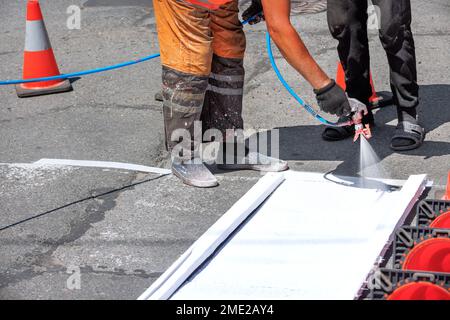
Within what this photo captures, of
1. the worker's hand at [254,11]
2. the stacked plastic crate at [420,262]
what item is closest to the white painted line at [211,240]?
the stacked plastic crate at [420,262]

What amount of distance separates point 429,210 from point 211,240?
3.54 feet

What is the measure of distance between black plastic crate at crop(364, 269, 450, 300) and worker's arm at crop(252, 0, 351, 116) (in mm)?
1107

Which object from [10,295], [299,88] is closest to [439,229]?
[10,295]

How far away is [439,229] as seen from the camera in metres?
4.14

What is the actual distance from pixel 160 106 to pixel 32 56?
1.22m

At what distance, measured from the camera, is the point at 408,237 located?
4172 millimetres

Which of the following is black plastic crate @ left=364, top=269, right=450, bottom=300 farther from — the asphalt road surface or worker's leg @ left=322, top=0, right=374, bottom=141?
worker's leg @ left=322, top=0, right=374, bottom=141

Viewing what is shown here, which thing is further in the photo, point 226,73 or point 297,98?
point 297,98

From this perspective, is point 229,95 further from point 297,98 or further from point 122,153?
point 122,153

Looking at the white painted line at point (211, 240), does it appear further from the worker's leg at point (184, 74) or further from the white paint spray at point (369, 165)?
the white paint spray at point (369, 165)

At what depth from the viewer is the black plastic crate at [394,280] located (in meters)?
3.73

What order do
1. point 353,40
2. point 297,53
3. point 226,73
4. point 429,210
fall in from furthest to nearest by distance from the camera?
point 353,40, point 226,73, point 297,53, point 429,210

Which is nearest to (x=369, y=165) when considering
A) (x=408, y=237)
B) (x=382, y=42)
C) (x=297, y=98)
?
(x=297, y=98)

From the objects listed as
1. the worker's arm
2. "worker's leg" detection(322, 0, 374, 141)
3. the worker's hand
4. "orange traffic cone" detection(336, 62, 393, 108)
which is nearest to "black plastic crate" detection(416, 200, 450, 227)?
the worker's arm
